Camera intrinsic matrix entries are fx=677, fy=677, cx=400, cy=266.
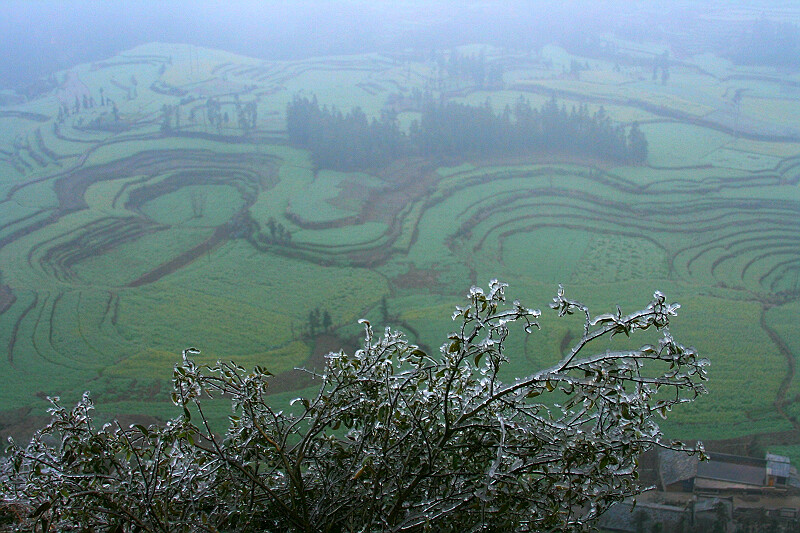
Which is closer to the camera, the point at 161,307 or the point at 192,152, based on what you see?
the point at 161,307

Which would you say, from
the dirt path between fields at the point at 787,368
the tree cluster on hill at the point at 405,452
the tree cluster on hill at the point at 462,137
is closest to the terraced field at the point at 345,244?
the dirt path between fields at the point at 787,368

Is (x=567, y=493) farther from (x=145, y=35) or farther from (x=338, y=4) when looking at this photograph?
(x=338, y=4)

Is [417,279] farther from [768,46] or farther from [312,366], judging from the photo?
[768,46]

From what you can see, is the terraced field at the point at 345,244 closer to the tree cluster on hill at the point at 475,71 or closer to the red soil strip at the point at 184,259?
the red soil strip at the point at 184,259

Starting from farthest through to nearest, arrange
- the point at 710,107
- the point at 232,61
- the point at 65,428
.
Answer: the point at 232,61 < the point at 710,107 < the point at 65,428

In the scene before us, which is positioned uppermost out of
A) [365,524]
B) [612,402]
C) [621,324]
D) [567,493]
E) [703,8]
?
[703,8]

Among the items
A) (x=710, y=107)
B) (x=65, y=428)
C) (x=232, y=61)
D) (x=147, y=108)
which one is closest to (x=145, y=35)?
(x=232, y=61)

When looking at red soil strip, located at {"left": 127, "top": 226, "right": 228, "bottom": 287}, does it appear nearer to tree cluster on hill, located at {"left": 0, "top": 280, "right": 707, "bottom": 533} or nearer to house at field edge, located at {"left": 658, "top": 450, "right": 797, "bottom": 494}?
house at field edge, located at {"left": 658, "top": 450, "right": 797, "bottom": 494}
